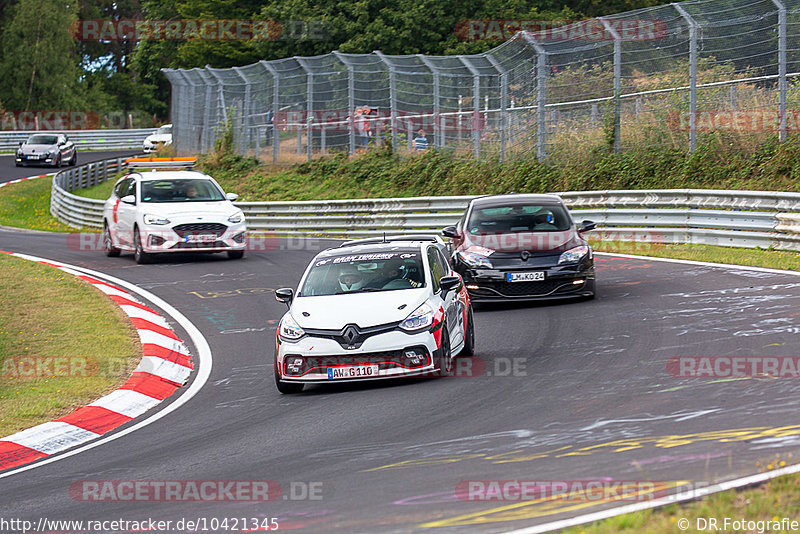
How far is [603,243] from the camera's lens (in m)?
21.4

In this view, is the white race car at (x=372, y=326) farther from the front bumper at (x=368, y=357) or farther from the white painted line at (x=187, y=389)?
the white painted line at (x=187, y=389)

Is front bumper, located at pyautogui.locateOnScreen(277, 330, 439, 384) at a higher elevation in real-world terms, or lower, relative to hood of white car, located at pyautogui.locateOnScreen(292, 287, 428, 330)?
lower

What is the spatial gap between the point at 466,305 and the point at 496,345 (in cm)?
68

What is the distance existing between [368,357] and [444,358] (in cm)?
78

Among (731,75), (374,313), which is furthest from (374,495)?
(731,75)

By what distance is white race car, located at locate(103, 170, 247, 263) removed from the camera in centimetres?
2108

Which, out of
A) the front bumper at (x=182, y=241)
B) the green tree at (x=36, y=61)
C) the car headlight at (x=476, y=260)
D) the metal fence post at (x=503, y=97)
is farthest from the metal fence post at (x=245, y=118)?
the green tree at (x=36, y=61)

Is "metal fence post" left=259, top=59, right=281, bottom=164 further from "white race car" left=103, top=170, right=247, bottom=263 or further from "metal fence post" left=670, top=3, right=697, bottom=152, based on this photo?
"metal fence post" left=670, top=3, right=697, bottom=152

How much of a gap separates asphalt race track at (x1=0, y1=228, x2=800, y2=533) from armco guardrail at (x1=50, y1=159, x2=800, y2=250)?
14.1ft

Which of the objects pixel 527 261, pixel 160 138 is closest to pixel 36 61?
pixel 160 138

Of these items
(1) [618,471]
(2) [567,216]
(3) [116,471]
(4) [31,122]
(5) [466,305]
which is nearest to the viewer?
(1) [618,471]

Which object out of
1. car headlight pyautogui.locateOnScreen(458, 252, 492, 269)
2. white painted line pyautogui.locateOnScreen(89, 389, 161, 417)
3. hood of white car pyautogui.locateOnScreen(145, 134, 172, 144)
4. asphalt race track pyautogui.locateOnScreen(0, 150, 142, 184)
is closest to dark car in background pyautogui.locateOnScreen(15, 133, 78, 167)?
asphalt race track pyautogui.locateOnScreen(0, 150, 142, 184)

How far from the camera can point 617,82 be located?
24.1m

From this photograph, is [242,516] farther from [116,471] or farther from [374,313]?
[374,313]
